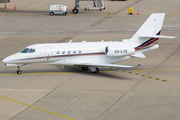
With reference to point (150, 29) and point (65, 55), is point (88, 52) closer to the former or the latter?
point (65, 55)

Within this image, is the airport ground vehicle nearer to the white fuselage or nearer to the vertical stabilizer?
the white fuselage

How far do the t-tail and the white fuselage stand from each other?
3.81 feet

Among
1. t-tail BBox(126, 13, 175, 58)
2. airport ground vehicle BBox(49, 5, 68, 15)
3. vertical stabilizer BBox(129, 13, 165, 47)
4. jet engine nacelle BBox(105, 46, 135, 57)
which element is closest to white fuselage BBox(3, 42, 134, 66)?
jet engine nacelle BBox(105, 46, 135, 57)

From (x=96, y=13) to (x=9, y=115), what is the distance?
3879 centimetres

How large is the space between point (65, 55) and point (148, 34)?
839cm

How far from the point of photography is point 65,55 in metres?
32.4

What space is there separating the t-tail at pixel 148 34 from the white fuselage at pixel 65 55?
3.81 ft

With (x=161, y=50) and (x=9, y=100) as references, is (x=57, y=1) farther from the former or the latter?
(x=9, y=100)

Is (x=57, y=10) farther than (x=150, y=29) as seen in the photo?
Yes

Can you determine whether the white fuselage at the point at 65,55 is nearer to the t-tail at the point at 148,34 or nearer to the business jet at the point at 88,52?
the business jet at the point at 88,52

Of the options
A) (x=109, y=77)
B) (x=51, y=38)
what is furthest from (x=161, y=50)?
(x=51, y=38)

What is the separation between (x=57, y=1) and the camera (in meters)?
70.2

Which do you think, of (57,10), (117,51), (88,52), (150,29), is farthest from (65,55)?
(57,10)

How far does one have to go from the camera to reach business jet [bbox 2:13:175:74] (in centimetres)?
3206
